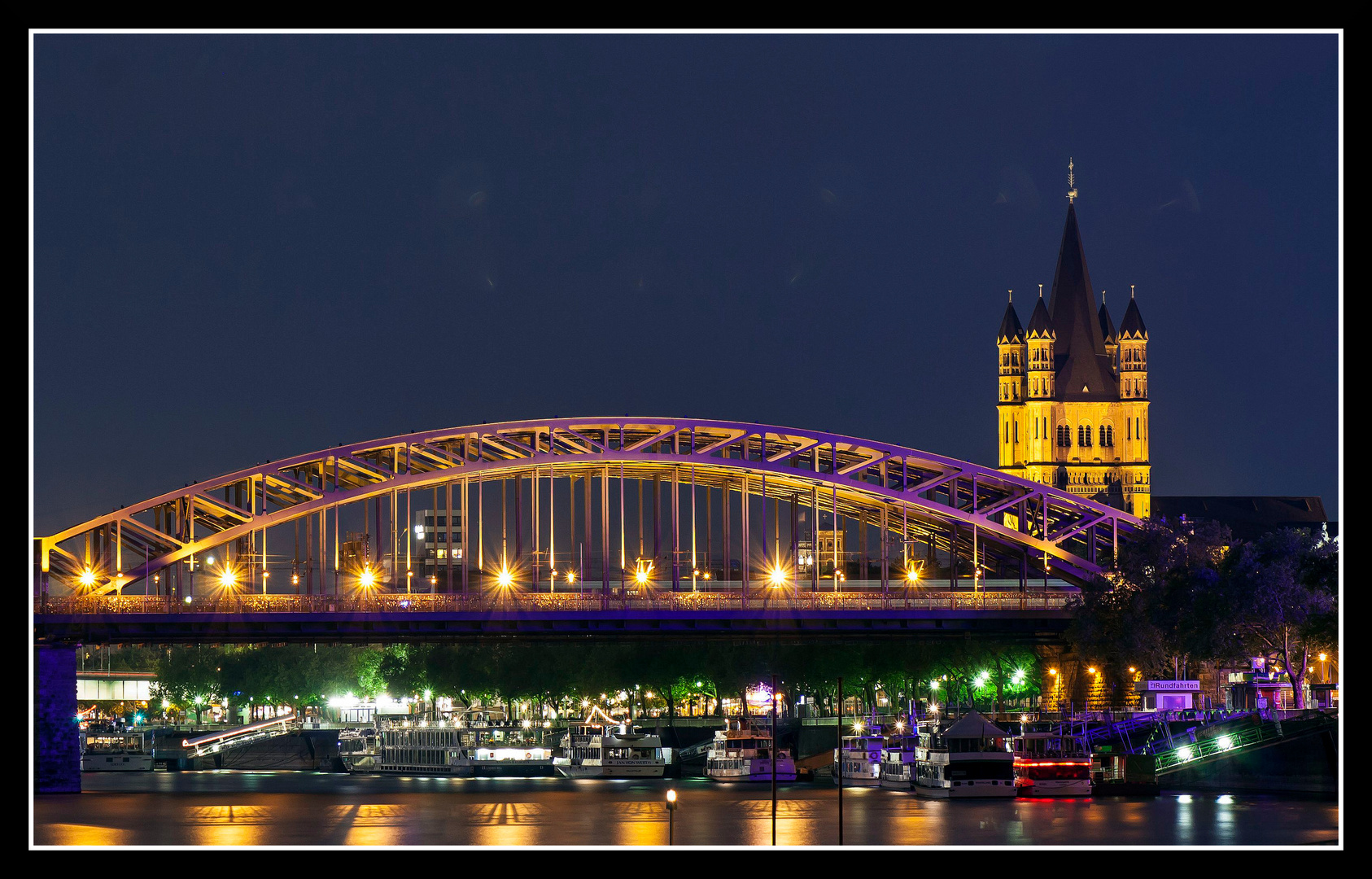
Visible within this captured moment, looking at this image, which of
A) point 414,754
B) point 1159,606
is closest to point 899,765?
point 1159,606

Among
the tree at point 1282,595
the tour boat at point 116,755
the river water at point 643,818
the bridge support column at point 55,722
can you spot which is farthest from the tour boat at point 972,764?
the tour boat at point 116,755

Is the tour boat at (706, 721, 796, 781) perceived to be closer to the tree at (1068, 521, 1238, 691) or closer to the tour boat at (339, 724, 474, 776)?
the tree at (1068, 521, 1238, 691)

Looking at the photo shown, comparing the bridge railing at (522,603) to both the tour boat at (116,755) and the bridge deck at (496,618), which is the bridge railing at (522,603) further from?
the tour boat at (116,755)

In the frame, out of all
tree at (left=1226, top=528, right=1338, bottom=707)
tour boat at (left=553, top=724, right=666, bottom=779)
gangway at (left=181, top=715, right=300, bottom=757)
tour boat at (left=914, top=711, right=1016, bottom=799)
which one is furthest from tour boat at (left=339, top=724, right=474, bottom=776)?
tree at (left=1226, top=528, right=1338, bottom=707)

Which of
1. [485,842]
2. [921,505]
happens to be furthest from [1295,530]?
[485,842]

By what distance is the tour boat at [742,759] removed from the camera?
81625 millimetres

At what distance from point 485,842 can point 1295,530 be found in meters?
44.4

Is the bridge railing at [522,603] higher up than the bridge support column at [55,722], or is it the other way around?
the bridge railing at [522,603]

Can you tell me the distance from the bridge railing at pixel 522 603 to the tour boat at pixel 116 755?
2152 cm

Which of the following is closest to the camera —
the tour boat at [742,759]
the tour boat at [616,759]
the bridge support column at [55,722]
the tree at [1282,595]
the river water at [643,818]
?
the river water at [643,818]

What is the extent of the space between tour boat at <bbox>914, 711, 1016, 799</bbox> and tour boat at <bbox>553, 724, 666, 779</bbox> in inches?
917

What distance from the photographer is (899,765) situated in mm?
76750

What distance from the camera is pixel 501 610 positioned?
3184 inches

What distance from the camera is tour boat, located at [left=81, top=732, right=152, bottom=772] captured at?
4107 inches
